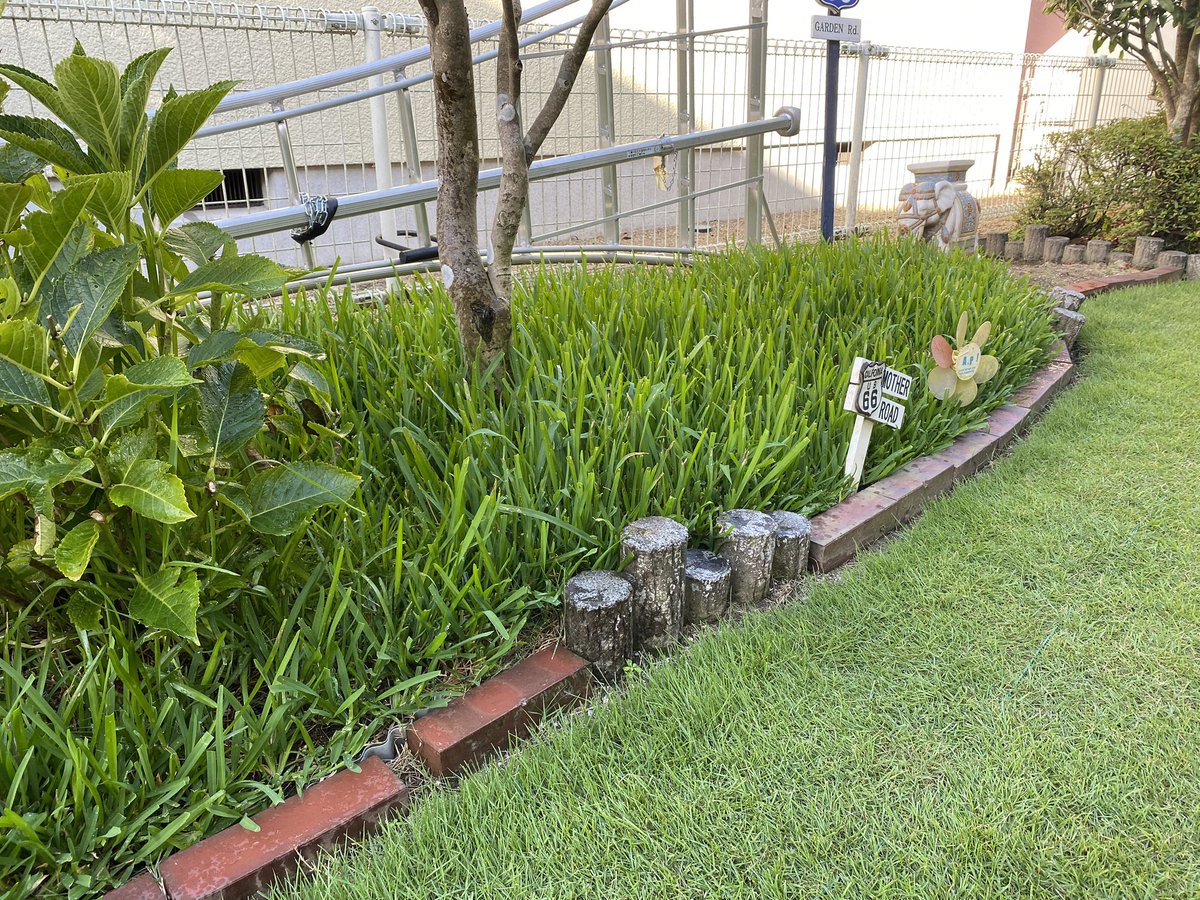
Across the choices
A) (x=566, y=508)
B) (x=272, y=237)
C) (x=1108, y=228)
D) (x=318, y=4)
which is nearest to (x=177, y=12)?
(x=272, y=237)

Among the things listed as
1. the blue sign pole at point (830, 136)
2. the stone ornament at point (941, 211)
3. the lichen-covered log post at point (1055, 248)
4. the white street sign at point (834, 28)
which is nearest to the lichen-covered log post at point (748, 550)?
the blue sign pole at point (830, 136)

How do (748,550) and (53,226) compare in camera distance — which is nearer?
(53,226)

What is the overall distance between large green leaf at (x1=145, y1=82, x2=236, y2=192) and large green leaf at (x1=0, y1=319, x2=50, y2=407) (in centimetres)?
36

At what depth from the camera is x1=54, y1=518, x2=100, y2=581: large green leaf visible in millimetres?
1150

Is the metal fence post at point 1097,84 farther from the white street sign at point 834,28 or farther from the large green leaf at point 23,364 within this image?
the large green leaf at point 23,364

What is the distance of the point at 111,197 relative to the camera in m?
1.32

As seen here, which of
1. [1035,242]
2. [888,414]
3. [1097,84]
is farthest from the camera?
[1097,84]

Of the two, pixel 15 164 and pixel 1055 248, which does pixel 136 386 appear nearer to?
pixel 15 164

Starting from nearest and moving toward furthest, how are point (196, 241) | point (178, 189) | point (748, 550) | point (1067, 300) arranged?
point (178, 189) → point (196, 241) → point (748, 550) → point (1067, 300)

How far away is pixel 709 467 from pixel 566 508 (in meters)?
0.39

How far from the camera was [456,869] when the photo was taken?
1.23 m

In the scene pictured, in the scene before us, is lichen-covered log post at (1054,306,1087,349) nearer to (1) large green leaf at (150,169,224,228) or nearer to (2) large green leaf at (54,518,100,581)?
(1) large green leaf at (150,169,224,228)

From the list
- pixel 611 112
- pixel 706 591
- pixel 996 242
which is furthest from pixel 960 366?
pixel 996 242

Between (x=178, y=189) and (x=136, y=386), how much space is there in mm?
417
